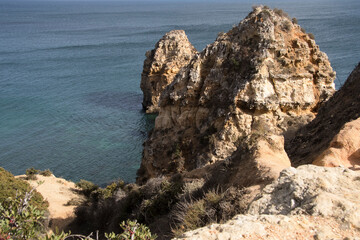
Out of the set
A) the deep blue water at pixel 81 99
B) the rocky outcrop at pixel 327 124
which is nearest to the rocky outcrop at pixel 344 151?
the rocky outcrop at pixel 327 124

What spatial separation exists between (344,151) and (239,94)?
28.5 feet

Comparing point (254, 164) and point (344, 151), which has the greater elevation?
point (344, 151)

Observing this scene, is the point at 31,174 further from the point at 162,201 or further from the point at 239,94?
the point at 239,94

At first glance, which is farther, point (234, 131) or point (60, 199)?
point (60, 199)

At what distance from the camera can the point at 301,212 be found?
20.4 feet

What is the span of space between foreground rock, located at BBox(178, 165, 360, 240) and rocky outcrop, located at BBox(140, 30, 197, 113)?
41032 mm

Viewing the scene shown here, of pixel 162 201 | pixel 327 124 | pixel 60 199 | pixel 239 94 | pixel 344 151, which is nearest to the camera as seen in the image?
pixel 344 151

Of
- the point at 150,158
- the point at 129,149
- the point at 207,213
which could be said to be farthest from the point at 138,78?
the point at 207,213

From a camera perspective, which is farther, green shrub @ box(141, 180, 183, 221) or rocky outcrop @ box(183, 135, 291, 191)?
green shrub @ box(141, 180, 183, 221)

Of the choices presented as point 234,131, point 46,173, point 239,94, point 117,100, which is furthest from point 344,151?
point 117,100

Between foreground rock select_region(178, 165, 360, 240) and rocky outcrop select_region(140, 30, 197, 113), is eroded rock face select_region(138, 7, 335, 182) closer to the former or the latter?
foreground rock select_region(178, 165, 360, 240)

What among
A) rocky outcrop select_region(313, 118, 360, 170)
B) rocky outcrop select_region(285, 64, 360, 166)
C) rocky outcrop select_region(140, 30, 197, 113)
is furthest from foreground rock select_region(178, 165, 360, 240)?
rocky outcrop select_region(140, 30, 197, 113)

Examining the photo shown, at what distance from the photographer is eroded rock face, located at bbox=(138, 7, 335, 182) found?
757 inches

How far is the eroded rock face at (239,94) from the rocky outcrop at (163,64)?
82.7 ft
